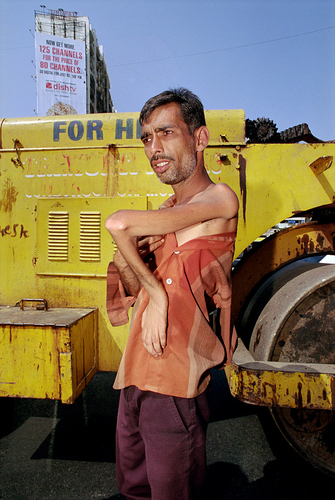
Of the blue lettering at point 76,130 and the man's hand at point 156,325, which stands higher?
the blue lettering at point 76,130

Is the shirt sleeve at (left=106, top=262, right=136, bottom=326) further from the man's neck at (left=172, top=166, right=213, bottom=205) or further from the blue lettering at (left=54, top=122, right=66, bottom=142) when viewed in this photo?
the blue lettering at (left=54, top=122, right=66, bottom=142)

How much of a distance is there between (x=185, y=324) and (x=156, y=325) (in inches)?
3.9

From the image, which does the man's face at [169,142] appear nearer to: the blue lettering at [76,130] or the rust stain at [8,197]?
the blue lettering at [76,130]

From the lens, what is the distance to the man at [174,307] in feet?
3.24

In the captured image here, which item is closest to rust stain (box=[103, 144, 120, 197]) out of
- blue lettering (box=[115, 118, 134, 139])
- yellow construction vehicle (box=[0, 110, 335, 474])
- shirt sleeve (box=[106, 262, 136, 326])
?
yellow construction vehicle (box=[0, 110, 335, 474])

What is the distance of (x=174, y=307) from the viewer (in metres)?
1.04

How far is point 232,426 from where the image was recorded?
257 centimetres

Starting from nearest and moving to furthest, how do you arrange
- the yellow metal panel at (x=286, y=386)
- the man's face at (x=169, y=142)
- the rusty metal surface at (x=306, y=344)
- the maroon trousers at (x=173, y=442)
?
the maroon trousers at (x=173, y=442), the man's face at (x=169, y=142), the yellow metal panel at (x=286, y=386), the rusty metal surface at (x=306, y=344)

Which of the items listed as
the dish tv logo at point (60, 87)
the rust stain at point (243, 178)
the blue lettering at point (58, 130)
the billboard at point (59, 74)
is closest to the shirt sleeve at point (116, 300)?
the rust stain at point (243, 178)

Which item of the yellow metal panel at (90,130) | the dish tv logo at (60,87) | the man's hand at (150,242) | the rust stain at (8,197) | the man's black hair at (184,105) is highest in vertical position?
the dish tv logo at (60,87)

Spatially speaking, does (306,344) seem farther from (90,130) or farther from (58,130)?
(58,130)

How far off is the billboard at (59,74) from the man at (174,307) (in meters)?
20.0

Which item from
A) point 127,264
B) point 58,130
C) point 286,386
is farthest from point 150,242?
point 58,130

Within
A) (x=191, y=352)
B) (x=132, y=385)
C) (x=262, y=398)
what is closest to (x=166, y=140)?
(x=191, y=352)
